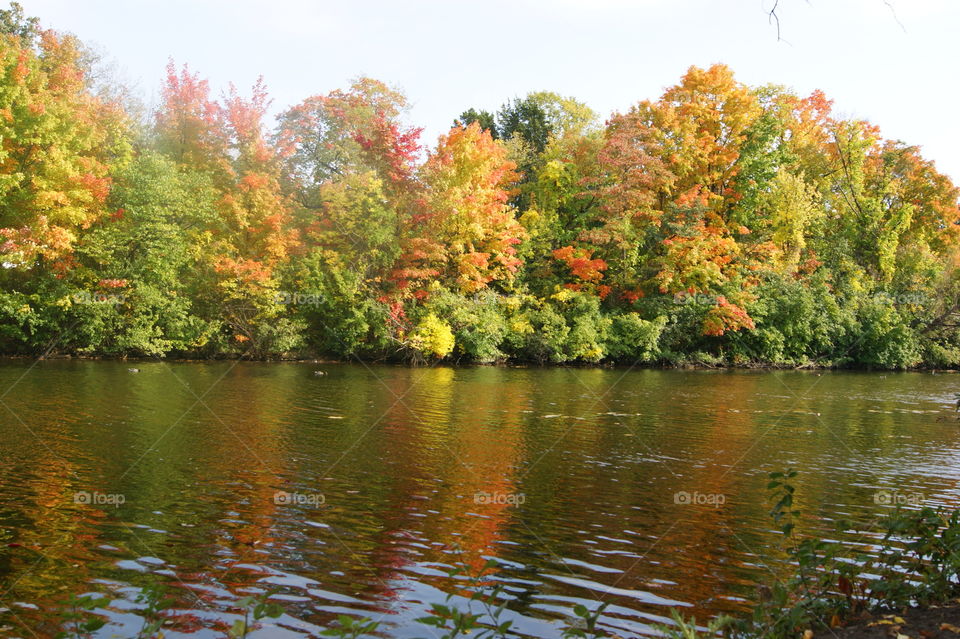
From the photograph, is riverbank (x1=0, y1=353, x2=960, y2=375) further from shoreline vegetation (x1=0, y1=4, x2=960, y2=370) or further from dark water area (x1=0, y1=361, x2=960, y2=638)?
dark water area (x1=0, y1=361, x2=960, y2=638)

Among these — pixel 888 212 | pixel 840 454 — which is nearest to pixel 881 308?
pixel 888 212

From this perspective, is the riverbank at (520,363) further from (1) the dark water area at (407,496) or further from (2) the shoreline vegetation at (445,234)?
(1) the dark water area at (407,496)

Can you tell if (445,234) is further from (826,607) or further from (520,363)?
(826,607)

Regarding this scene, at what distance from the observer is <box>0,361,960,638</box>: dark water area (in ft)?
23.3

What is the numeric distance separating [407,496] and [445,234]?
27.8 meters

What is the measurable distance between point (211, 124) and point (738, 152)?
27.7m

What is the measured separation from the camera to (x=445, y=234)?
37844 mm

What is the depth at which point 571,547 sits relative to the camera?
8.69 metres

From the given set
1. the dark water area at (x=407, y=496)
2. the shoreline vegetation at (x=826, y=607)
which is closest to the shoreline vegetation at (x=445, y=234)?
the dark water area at (x=407, y=496)

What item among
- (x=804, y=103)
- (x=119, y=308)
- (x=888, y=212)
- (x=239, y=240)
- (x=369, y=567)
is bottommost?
(x=369, y=567)

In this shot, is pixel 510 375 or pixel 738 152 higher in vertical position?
pixel 738 152

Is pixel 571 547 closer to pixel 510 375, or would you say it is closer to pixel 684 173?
pixel 510 375

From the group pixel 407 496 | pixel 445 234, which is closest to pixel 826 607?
pixel 407 496

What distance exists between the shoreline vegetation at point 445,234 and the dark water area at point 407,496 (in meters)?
11.6
